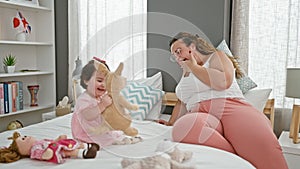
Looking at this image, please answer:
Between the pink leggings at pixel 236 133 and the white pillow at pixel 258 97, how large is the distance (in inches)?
17.2

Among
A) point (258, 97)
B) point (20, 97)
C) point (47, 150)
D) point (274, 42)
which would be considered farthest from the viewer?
point (20, 97)

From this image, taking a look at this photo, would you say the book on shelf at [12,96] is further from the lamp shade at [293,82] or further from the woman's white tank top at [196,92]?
the lamp shade at [293,82]

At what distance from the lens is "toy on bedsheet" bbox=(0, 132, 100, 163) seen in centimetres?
120

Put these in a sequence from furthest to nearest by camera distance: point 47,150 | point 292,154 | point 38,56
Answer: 1. point 38,56
2. point 292,154
3. point 47,150

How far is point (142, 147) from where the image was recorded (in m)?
1.27

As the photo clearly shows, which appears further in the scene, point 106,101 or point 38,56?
point 38,56

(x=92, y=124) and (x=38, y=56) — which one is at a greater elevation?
(x=38, y=56)

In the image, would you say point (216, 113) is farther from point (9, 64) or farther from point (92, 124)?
point (9, 64)

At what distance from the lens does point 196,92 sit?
189 centimetres

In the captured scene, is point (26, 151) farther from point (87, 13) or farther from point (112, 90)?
point (87, 13)

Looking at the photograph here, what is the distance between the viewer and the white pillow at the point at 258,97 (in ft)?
7.20

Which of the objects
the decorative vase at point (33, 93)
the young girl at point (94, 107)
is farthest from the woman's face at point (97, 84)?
the decorative vase at point (33, 93)

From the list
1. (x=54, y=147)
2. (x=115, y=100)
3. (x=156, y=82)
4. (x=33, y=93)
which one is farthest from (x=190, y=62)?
(x=33, y=93)

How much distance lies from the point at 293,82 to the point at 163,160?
133 cm
